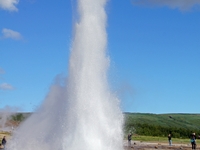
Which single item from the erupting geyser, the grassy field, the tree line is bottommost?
the erupting geyser

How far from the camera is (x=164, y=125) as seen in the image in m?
93.4

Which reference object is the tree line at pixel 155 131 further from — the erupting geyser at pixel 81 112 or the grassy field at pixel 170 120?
the erupting geyser at pixel 81 112

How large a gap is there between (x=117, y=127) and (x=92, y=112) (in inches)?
58.9

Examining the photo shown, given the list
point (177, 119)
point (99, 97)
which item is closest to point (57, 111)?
point (99, 97)

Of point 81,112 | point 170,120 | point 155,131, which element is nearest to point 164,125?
point 170,120

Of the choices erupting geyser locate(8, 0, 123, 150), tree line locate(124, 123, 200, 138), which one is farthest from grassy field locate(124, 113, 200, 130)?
erupting geyser locate(8, 0, 123, 150)

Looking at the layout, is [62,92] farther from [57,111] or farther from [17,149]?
[17,149]

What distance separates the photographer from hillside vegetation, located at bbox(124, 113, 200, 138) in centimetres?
7000

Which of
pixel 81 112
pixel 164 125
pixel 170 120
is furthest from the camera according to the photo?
pixel 170 120

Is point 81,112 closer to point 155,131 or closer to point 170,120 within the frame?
point 155,131

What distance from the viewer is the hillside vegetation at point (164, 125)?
230 ft

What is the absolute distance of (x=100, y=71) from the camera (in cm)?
1912

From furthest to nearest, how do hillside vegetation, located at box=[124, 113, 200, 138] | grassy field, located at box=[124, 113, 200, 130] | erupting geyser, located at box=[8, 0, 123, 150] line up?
1. grassy field, located at box=[124, 113, 200, 130]
2. hillside vegetation, located at box=[124, 113, 200, 138]
3. erupting geyser, located at box=[8, 0, 123, 150]

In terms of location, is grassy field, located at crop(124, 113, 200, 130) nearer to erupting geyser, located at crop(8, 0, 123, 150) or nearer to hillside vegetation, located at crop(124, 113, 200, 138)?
hillside vegetation, located at crop(124, 113, 200, 138)
